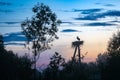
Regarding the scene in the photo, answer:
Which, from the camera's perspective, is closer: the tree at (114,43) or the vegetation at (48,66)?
the vegetation at (48,66)

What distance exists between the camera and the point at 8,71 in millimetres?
64188

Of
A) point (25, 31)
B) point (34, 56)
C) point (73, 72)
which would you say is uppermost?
point (25, 31)

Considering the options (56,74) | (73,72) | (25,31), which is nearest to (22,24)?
(25,31)

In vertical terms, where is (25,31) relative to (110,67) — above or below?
above

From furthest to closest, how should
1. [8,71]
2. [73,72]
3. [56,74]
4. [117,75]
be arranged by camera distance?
[73,72], [56,74], [8,71], [117,75]

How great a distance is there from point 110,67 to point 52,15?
1170 cm

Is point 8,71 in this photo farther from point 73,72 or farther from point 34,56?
point 73,72

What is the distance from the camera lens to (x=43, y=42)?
58688 millimetres

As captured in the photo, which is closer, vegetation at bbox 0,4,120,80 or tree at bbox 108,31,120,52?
vegetation at bbox 0,4,120,80

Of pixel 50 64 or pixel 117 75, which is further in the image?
pixel 50 64

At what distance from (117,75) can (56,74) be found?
1573 cm

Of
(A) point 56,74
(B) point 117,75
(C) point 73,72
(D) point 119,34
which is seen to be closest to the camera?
(B) point 117,75

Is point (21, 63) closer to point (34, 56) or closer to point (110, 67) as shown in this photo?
point (34, 56)

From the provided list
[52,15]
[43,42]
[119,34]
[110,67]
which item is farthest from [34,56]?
[119,34]
